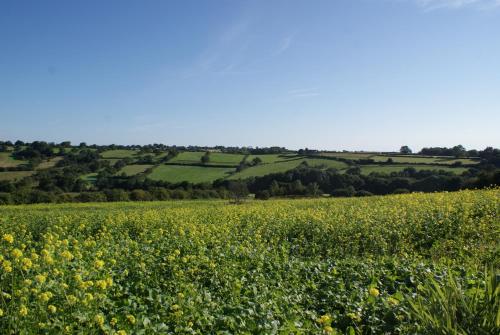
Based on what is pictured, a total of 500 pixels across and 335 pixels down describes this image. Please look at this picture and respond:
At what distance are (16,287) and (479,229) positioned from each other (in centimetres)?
1134

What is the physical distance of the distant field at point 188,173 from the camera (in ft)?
209

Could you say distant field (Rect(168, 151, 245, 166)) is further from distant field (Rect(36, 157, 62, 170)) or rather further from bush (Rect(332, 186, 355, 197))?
bush (Rect(332, 186, 355, 197))

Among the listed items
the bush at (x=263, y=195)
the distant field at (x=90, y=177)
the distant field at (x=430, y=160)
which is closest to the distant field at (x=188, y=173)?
the distant field at (x=90, y=177)

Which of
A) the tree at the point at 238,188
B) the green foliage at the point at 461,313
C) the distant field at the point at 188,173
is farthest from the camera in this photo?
the distant field at the point at 188,173

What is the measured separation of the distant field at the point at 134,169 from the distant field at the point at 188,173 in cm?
275

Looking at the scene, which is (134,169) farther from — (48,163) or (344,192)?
(344,192)

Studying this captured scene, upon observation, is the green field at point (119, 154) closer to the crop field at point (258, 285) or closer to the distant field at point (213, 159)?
the distant field at point (213, 159)

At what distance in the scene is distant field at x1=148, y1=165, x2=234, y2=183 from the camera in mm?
63681

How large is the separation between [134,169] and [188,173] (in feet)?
36.6

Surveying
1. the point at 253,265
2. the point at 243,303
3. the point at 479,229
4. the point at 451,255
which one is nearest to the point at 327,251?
the point at 451,255

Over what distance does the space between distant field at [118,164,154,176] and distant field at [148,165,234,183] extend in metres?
2.75

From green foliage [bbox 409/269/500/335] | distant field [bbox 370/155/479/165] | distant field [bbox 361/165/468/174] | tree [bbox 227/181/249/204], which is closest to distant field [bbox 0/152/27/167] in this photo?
tree [bbox 227/181/249/204]

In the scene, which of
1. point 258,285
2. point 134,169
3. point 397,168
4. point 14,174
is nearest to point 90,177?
point 134,169

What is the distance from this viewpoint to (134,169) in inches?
2746
